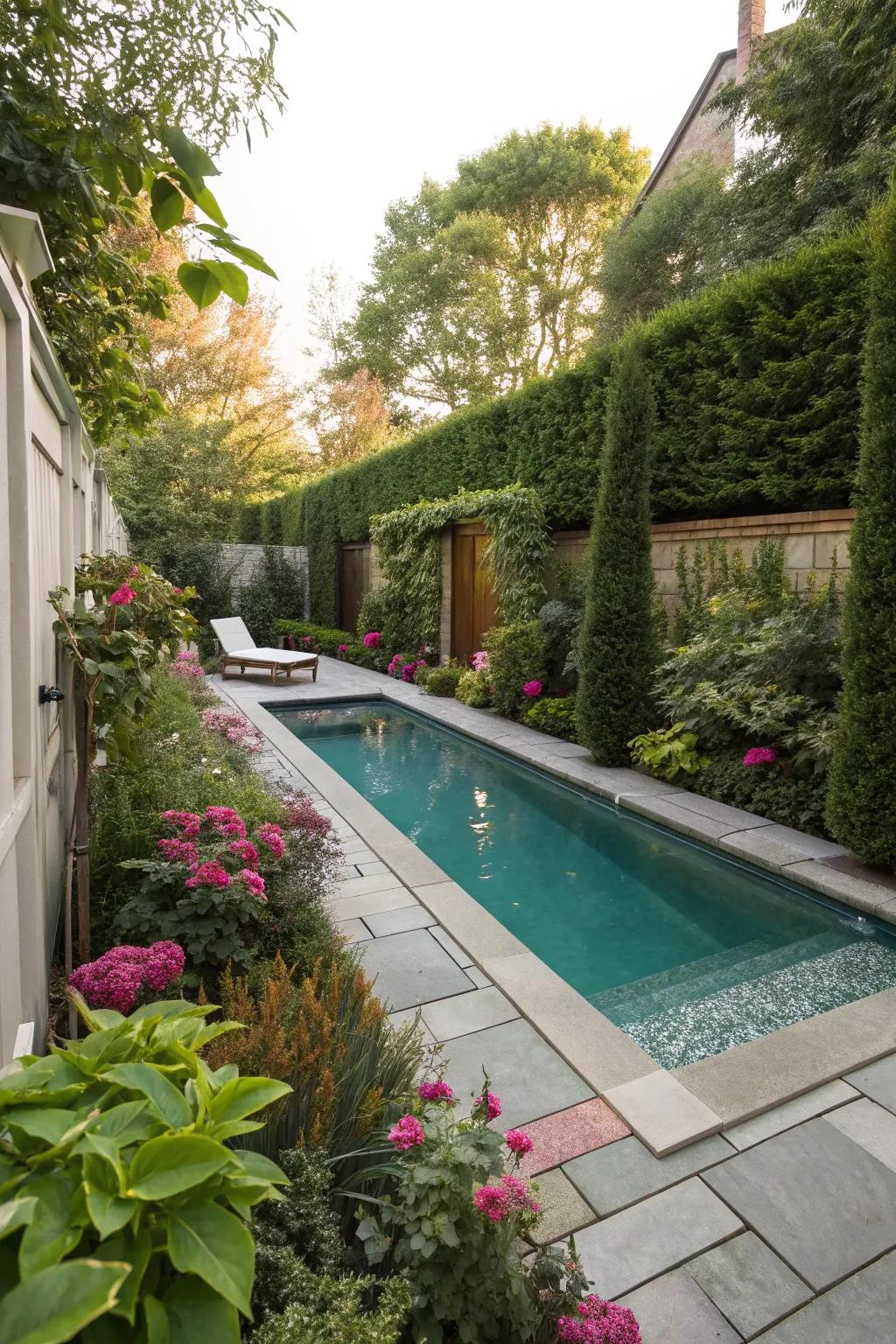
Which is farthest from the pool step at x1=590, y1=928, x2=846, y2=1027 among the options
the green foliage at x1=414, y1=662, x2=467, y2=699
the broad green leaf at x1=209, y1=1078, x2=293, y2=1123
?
the green foliage at x1=414, y1=662, x2=467, y2=699

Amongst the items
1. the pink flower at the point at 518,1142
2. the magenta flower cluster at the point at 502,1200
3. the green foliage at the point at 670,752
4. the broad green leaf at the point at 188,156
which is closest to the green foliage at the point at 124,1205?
the magenta flower cluster at the point at 502,1200

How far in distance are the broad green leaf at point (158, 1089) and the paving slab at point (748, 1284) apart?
1.54 m

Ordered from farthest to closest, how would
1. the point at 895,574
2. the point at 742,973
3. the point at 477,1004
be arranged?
the point at 895,574 < the point at 742,973 < the point at 477,1004

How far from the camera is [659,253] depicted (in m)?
14.7

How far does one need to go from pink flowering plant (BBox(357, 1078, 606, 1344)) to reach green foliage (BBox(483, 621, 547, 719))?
6.49 metres

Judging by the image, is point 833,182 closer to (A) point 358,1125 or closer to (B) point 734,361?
(B) point 734,361

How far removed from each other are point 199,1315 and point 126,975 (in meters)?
1.48

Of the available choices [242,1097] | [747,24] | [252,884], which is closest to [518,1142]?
[242,1097]

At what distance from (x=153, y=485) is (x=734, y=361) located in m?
12.6

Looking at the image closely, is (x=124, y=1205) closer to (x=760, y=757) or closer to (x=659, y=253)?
(x=760, y=757)

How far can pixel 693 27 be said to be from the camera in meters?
15.3

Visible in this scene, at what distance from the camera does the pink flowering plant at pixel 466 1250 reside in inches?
51.5

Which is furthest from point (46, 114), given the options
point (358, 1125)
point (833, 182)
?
point (833, 182)

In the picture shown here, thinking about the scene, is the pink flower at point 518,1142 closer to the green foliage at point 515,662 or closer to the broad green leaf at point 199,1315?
the broad green leaf at point 199,1315
